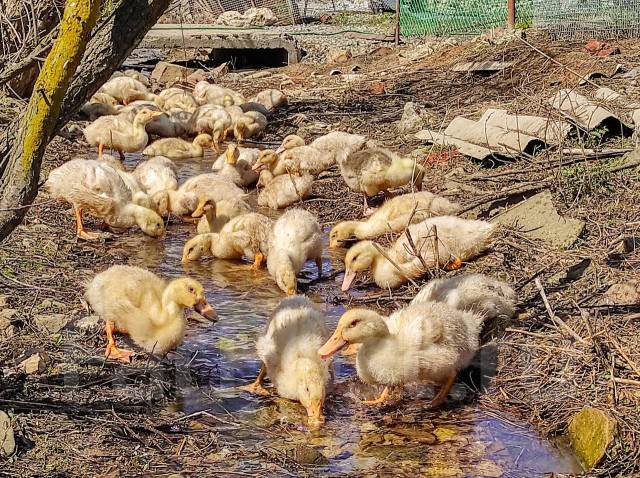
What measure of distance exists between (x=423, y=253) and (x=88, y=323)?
256 cm

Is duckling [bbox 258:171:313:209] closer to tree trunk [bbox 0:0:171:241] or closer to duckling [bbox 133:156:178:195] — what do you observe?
duckling [bbox 133:156:178:195]

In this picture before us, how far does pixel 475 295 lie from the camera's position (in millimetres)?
5691

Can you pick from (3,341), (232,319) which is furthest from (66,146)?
(3,341)

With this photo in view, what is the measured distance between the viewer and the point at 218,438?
4.67 m

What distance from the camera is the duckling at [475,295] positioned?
5656 mm

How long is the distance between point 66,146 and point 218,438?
792cm

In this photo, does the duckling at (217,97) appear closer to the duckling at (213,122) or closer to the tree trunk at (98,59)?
the duckling at (213,122)

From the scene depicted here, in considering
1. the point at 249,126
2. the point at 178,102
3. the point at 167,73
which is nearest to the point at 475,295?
the point at 249,126

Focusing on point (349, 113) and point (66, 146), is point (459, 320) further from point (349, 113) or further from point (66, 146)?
point (349, 113)

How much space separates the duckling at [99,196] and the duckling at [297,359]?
9.88ft

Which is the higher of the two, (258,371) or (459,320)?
(459,320)

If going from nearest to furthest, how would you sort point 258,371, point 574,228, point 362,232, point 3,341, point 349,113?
point 3,341 → point 258,371 → point 574,228 → point 362,232 → point 349,113

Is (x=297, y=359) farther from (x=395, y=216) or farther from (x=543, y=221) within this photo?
(x=395, y=216)

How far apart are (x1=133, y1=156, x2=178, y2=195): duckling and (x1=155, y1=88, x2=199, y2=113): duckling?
4.79 meters
